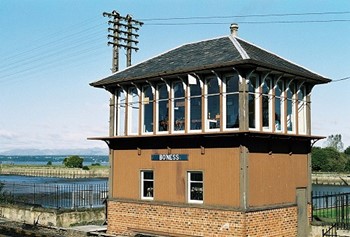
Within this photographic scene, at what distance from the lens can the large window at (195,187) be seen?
18500 millimetres

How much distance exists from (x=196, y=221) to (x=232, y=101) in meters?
4.73

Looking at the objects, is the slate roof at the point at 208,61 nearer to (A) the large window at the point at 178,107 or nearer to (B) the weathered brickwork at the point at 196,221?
(A) the large window at the point at 178,107

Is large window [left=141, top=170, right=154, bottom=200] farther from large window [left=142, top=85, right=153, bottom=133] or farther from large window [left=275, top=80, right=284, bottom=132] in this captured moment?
large window [left=275, top=80, right=284, bottom=132]

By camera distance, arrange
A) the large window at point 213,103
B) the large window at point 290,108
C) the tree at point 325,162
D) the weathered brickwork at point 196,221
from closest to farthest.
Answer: the weathered brickwork at point 196,221 < the large window at point 213,103 < the large window at point 290,108 < the tree at point 325,162

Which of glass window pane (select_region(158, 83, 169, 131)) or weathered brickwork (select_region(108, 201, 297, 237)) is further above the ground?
glass window pane (select_region(158, 83, 169, 131))

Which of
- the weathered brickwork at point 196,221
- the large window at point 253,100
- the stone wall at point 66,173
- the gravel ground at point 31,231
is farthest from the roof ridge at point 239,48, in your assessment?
the stone wall at point 66,173

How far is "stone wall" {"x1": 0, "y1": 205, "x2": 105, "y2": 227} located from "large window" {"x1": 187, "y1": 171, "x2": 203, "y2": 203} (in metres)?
9.76

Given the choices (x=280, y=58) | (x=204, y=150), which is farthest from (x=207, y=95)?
(x=280, y=58)

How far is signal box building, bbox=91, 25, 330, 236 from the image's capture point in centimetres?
1741

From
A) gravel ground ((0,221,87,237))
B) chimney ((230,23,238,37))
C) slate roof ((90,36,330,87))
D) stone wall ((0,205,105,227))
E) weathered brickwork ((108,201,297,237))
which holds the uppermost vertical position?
chimney ((230,23,238,37))

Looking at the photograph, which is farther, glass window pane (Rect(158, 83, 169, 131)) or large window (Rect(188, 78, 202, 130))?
glass window pane (Rect(158, 83, 169, 131))

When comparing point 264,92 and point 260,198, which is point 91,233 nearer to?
point 260,198

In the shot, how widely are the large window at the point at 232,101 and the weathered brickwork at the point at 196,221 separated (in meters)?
3.26

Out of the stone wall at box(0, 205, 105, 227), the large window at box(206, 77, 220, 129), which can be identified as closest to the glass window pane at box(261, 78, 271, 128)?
the large window at box(206, 77, 220, 129)
